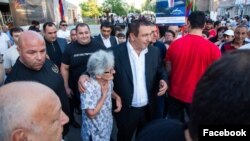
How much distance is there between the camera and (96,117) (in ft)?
8.63

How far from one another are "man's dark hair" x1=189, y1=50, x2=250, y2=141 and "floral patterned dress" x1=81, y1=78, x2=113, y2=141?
1814 mm

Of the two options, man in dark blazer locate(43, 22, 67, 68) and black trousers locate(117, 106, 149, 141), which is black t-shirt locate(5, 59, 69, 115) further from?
man in dark blazer locate(43, 22, 67, 68)

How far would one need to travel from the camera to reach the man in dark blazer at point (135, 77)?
2975mm

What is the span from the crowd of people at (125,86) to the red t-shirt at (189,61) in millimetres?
12

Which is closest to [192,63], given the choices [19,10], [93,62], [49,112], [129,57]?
[129,57]

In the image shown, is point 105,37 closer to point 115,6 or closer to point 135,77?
point 135,77

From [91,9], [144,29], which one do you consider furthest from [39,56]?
[91,9]

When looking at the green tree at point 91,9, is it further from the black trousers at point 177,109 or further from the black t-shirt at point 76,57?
the black trousers at point 177,109

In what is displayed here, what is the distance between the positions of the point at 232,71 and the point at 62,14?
26.9 feet

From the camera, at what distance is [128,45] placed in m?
3.05

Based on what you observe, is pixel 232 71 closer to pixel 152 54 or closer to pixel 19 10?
pixel 152 54

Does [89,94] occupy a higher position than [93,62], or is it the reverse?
[93,62]

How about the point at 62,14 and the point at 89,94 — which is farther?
the point at 62,14

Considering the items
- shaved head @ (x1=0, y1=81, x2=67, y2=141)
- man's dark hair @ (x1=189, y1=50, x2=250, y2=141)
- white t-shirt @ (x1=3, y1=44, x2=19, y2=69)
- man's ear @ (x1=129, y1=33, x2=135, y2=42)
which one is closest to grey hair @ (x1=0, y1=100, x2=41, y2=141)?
shaved head @ (x1=0, y1=81, x2=67, y2=141)
